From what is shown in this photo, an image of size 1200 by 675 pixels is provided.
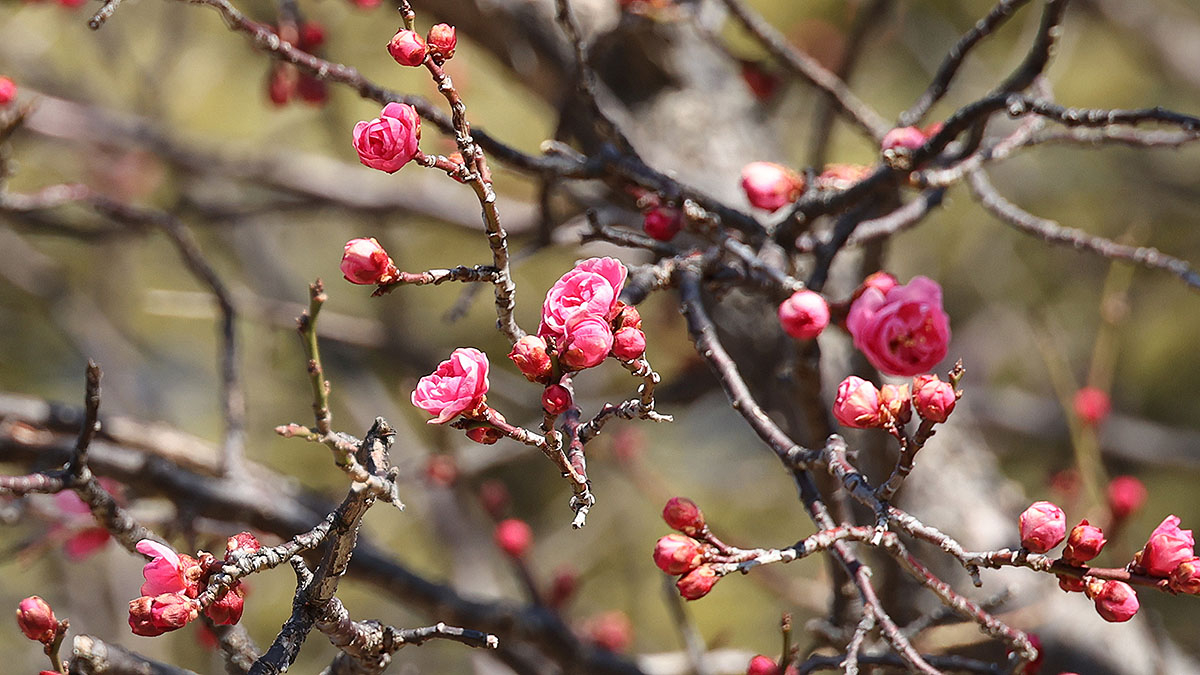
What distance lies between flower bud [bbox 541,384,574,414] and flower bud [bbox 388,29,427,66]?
421 mm

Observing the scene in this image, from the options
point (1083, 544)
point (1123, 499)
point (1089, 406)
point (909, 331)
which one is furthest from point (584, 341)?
point (1089, 406)

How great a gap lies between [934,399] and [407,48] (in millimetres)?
735

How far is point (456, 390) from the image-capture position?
1021mm

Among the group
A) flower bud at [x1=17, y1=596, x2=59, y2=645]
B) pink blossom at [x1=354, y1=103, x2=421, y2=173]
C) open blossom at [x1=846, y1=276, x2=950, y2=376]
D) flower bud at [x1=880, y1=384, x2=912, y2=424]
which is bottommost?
flower bud at [x1=17, y1=596, x2=59, y2=645]

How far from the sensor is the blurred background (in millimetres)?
2598

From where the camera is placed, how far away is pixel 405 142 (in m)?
1.09

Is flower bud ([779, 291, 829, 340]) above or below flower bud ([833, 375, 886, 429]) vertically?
above

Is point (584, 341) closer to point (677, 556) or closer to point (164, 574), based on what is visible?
point (677, 556)

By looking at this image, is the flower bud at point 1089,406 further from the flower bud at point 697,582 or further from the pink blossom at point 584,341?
the pink blossom at point 584,341

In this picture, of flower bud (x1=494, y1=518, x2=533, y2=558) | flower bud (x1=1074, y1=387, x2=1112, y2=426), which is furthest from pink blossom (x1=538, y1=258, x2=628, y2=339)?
flower bud (x1=1074, y1=387, x2=1112, y2=426)

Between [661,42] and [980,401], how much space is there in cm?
219

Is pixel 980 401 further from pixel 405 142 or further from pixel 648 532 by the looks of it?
pixel 405 142

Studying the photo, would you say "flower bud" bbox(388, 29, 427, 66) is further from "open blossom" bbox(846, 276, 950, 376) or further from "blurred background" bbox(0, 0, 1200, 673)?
"blurred background" bbox(0, 0, 1200, 673)

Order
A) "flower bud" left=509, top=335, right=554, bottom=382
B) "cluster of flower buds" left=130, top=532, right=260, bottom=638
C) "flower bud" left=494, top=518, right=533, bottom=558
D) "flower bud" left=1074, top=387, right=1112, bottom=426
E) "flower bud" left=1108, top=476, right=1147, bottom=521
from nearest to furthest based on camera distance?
"cluster of flower buds" left=130, top=532, right=260, bottom=638, "flower bud" left=509, top=335, right=554, bottom=382, "flower bud" left=1108, top=476, right=1147, bottom=521, "flower bud" left=494, top=518, right=533, bottom=558, "flower bud" left=1074, top=387, right=1112, bottom=426
